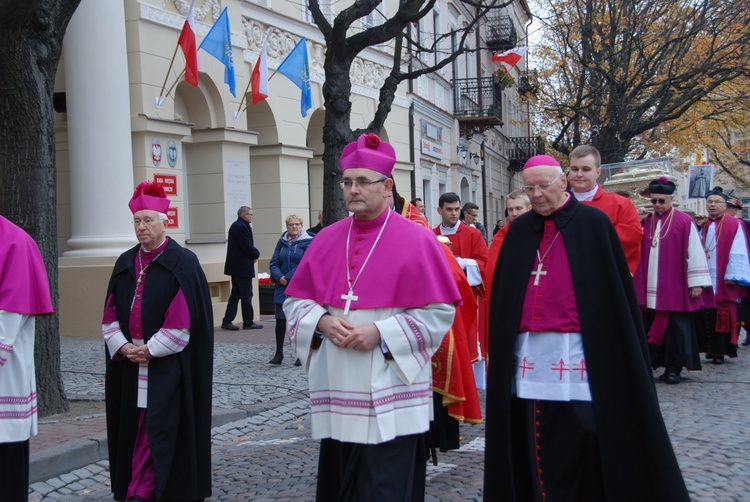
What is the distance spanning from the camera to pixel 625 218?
7.38 meters

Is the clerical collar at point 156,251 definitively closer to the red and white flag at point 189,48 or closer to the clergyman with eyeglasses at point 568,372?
the clergyman with eyeglasses at point 568,372

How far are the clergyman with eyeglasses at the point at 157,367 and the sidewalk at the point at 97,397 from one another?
103 centimetres

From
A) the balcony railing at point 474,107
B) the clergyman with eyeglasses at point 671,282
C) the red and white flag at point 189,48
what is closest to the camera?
the clergyman with eyeglasses at point 671,282

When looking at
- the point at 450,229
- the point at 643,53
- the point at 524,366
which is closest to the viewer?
the point at 524,366

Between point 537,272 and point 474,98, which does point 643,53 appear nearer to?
point 474,98

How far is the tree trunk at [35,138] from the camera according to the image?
24.7ft

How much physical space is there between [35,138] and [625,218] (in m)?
4.92

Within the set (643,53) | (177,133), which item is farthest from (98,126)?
(643,53)

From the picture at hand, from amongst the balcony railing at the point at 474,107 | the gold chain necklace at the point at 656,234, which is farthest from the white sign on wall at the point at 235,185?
the balcony railing at the point at 474,107

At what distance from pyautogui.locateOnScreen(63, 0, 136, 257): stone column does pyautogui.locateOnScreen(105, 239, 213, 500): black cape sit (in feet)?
24.8

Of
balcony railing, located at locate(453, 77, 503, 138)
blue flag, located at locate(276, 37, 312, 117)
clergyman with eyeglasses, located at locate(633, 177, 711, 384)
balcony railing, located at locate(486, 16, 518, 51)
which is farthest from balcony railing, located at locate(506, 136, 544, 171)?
clergyman with eyeglasses, located at locate(633, 177, 711, 384)

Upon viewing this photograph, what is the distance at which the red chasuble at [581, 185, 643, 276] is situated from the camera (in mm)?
7320

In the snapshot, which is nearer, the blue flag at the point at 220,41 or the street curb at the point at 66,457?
the street curb at the point at 66,457

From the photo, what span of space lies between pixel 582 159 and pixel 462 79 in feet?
83.8
